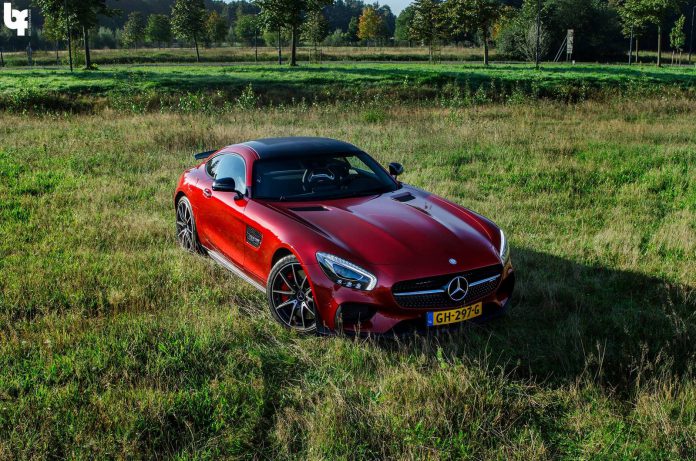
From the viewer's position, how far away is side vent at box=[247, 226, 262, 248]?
5.63 meters

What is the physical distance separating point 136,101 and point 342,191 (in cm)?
2161

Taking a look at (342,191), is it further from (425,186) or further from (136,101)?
(136,101)

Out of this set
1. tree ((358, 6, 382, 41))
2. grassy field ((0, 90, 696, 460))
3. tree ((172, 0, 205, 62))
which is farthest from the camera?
tree ((358, 6, 382, 41))

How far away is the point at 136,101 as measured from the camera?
83.0 feet

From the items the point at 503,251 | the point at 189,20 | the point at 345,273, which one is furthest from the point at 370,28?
the point at 345,273

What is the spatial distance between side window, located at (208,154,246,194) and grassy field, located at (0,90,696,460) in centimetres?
103

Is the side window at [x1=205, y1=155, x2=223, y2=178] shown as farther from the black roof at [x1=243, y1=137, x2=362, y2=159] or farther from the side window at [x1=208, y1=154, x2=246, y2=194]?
the black roof at [x1=243, y1=137, x2=362, y2=159]

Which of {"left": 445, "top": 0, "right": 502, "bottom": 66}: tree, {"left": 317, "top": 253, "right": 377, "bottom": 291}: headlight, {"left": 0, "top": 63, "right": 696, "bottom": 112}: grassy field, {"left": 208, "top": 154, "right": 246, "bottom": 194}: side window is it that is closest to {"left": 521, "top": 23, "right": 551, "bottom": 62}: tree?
{"left": 445, "top": 0, "right": 502, "bottom": 66}: tree

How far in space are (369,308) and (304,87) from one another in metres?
26.2

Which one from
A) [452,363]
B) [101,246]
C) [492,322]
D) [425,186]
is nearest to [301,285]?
[452,363]

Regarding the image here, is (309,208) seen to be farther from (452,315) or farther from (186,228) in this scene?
(186,228)

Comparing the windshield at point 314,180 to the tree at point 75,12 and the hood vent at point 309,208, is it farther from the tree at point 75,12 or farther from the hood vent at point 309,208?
the tree at point 75,12

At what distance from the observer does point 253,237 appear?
5734 millimetres

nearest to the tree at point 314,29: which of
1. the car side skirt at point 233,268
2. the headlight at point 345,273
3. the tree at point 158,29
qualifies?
the tree at point 158,29
